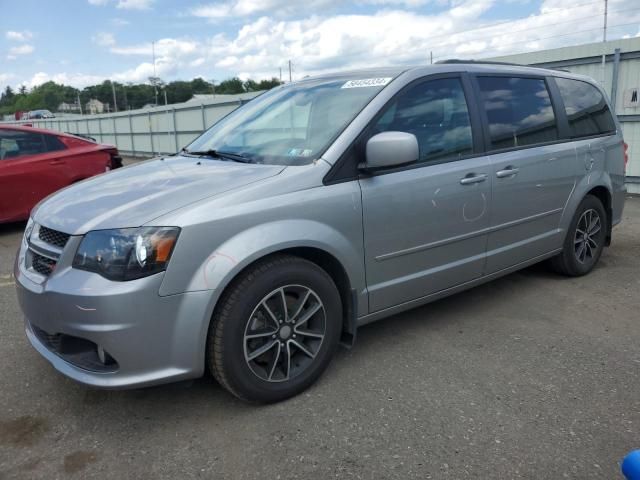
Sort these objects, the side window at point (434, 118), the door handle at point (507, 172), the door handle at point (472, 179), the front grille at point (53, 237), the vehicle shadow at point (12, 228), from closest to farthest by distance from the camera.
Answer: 1. the front grille at point (53, 237)
2. the side window at point (434, 118)
3. the door handle at point (472, 179)
4. the door handle at point (507, 172)
5. the vehicle shadow at point (12, 228)

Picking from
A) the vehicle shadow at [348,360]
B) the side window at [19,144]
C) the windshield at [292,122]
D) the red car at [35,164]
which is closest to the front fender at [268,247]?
the windshield at [292,122]

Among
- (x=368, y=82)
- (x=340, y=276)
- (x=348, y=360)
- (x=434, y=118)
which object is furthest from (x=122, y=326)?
(x=434, y=118)


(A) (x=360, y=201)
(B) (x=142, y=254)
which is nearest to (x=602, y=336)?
(A) (x=360, y=201)

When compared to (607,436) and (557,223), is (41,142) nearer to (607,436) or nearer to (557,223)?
(557,223)

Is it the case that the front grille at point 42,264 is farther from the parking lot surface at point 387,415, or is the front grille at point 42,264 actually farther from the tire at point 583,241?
the tire at point 583,241

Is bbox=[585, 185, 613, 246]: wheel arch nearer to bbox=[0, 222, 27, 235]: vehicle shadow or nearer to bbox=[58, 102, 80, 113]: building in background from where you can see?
bbox=[0, 222, 27, 235]: vehicle shadow

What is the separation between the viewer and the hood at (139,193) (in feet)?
8.14

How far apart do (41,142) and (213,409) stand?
610 centimetres

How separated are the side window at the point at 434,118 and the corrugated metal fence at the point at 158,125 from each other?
33.2ft

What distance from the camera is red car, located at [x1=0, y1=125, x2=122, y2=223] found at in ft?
22.8

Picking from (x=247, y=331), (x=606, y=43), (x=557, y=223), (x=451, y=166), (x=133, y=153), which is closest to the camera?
(x=247, y=331)

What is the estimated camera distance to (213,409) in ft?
9.06

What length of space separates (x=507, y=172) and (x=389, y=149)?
1267mm

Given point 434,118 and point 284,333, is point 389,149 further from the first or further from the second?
point 284,333
